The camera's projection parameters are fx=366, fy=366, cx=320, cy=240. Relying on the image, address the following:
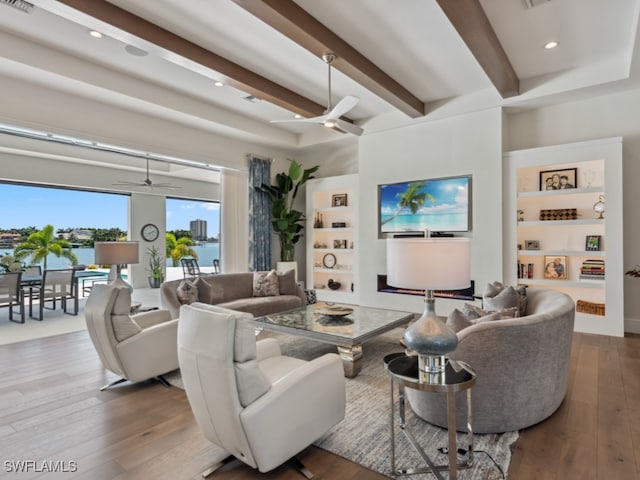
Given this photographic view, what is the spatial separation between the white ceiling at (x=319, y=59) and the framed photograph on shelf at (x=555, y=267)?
7.17ft

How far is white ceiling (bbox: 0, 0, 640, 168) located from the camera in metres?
3.39

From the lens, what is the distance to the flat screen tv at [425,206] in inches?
219

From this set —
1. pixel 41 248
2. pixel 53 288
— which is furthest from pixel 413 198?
pixel 41 248

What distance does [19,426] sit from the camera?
8.34 ft

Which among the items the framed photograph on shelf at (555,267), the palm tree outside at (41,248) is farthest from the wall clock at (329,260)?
the palm tree outside at (41,248)

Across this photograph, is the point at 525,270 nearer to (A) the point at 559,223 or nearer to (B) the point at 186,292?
(A) the point at 559,223

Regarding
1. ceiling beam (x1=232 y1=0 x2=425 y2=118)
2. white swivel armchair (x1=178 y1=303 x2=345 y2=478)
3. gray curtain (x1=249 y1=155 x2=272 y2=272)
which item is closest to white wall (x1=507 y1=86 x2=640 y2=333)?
ceiling beam (x1=232 y1=0 x2=425 y2=118)

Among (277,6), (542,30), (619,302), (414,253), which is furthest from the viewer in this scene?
(619,302)

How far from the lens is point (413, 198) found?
19.7 feet

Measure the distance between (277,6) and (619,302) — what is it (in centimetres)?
508

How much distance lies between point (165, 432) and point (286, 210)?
5.24 meters

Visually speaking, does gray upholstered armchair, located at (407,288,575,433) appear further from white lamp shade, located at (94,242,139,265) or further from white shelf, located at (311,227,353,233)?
white shelf, located at (311,227,353,233)

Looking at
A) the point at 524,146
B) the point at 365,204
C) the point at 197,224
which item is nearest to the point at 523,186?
the point at 524,146

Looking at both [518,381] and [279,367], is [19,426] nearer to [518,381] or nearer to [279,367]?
[279,367]
